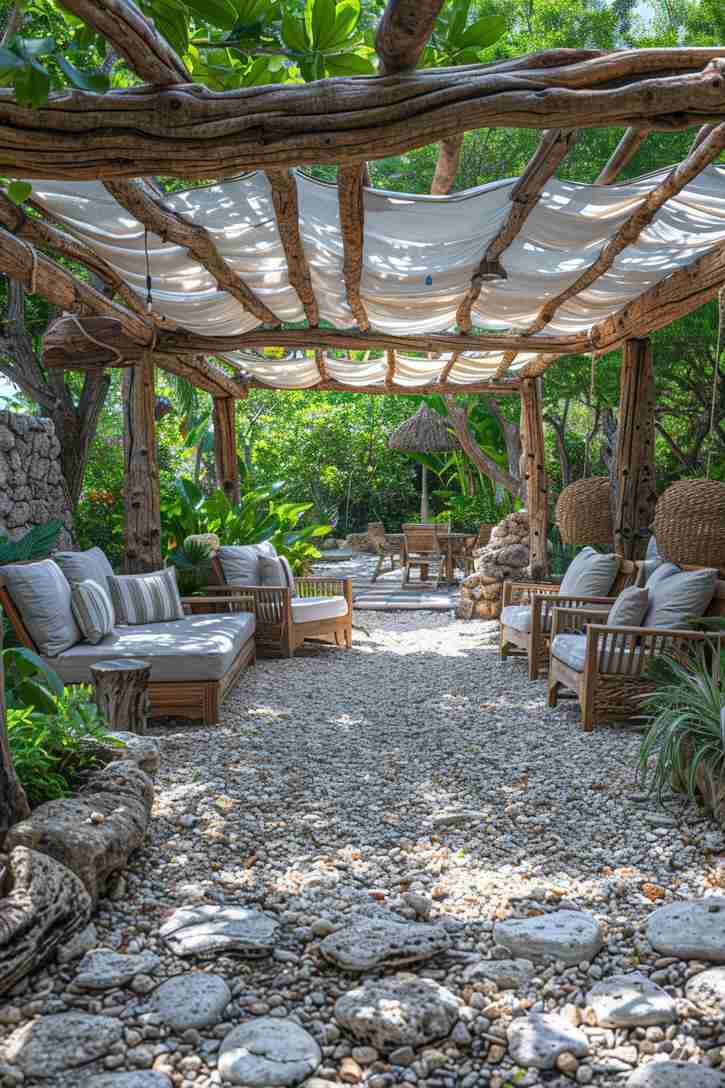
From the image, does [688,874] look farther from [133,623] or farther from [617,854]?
[133,623]

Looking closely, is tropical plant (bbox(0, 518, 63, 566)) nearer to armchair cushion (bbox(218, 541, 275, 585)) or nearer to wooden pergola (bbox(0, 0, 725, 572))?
wooden pergola (bbox(0, 0, 725, 572))

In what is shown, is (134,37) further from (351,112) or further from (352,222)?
(352,222)

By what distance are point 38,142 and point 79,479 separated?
6.56 m

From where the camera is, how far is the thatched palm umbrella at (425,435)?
13.1m

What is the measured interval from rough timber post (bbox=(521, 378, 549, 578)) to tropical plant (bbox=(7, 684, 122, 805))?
19.5ft

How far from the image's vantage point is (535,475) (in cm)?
886

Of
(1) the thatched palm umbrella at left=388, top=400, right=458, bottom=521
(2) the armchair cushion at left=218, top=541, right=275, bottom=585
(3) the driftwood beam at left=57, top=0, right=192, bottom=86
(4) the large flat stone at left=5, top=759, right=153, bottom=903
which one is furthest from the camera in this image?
(1) the thatched palm umbrella at left=388, top=400, right=458, bottom=521

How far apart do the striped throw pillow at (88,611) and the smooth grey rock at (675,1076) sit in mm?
3683

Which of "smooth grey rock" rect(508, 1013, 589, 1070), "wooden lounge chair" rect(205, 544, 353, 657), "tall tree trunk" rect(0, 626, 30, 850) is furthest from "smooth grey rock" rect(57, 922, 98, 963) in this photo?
"wooden lounge chair" rect(205, 544, 353, 657)

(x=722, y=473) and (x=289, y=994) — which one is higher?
(x=722, y=473)

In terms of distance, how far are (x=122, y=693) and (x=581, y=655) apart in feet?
8.11

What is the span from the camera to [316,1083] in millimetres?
1818

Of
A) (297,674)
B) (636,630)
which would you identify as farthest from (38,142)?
(297,674)

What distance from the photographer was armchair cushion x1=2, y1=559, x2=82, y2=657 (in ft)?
14.7
